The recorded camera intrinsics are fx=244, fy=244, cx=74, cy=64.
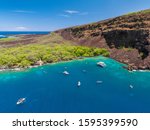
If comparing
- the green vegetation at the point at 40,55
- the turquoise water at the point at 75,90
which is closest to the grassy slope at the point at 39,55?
the green vegetation at the point at 40,55

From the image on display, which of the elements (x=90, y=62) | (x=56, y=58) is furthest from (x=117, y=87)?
(x=56, y=58)

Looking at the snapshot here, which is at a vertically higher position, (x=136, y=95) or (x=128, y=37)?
(x=128, y=37)

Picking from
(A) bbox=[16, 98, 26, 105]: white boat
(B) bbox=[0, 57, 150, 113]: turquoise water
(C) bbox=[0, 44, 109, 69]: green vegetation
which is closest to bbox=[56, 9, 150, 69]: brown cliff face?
(C) bbox=[0, 44, 109, 69]: green vegetation

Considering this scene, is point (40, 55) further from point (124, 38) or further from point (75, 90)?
point (75, 90)

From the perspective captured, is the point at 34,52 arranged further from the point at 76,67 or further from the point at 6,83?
the point at 6,83

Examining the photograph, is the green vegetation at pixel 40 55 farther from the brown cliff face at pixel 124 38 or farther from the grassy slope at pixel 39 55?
the brown cliff face at pixel 124 38

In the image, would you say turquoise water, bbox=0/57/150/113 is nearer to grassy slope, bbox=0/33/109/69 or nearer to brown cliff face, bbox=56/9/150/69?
grassy slope, bbox=0/33/109/69

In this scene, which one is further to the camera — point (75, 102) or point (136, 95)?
point (136, 95)
